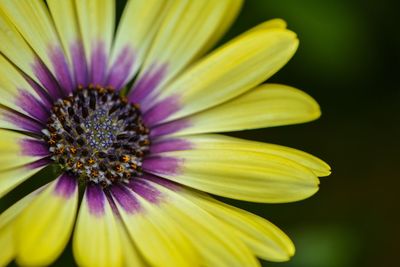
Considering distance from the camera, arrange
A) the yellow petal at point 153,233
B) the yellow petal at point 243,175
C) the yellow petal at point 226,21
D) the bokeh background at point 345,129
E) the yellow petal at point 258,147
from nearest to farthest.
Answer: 1. the yellow petal at point 153,233
2. the yellow petal at point 243,175
3. the yellow petal at point 258,147
4. the yellow petal at point 226,21
5. the bokeh background at point 345,129

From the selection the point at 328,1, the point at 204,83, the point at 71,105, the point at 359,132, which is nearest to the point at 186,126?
the point at 204,83

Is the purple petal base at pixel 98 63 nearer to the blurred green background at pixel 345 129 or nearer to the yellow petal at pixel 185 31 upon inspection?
the yellow petal at pixel 185 31

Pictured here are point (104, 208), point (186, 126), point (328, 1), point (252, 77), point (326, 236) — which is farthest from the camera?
point (328, 1)

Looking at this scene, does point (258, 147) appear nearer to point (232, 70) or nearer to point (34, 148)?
point (232, 70)

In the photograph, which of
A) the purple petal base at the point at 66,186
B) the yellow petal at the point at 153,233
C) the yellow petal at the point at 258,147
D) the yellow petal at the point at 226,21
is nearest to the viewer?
the yellow petal at the point at 153,233

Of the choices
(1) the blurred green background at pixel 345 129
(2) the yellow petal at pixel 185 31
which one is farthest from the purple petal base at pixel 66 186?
(1) the blurred green background at pixel 345 129

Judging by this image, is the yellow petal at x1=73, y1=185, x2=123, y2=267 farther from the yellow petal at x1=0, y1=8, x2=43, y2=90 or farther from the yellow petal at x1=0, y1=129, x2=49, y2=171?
the yellow petal at x1=0, y1=8, x2=43, y2=90

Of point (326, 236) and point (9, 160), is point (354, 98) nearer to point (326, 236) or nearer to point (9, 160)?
point (326, 236)

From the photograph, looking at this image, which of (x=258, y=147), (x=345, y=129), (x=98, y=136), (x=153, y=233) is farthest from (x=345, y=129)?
(x=153, y=233)
